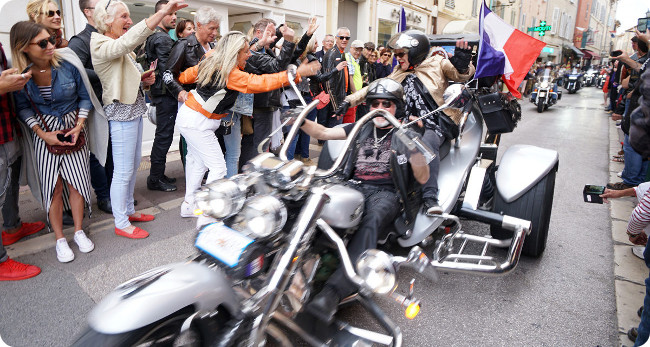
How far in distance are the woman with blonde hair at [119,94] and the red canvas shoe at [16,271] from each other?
686 mm

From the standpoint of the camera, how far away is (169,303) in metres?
1.39

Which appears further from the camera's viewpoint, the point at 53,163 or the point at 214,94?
the point at 214,94

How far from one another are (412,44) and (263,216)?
229 cm

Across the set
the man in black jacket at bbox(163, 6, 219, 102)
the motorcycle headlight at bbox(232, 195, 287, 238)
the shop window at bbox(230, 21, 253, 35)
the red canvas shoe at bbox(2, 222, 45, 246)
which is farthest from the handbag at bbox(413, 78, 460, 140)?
the shop window at bbox(230, 21, 253, 35)

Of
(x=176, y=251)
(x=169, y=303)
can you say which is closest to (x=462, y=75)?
(x=176, y=251)

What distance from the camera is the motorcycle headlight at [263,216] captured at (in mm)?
1593

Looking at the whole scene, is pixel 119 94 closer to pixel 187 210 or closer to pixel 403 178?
pixel 187 210

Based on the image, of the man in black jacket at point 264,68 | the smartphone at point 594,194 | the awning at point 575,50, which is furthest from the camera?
the awning at point 575,50

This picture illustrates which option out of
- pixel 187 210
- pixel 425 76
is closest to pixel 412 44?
pixel 425 76

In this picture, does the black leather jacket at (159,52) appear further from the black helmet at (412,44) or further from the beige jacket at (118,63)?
the black helmet at (412,44)

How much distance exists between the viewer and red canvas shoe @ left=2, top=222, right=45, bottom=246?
322cm

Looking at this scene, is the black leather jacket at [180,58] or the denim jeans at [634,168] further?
the denim jeans at [634,168]

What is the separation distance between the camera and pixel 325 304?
1.84 meters

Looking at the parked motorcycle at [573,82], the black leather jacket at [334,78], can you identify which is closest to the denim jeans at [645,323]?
the black leather jacket at [334,78]
